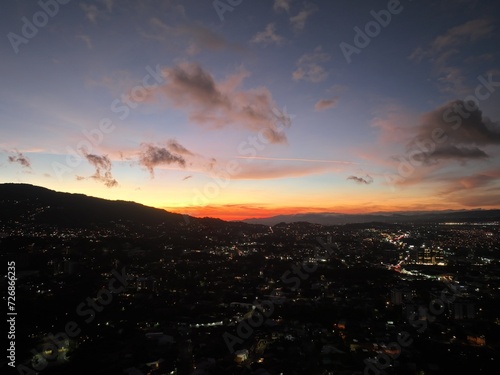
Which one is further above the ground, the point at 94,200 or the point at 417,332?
the point at 94,200

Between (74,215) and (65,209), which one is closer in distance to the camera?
(74,215)

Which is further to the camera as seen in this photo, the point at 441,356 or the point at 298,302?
the point at 298,302

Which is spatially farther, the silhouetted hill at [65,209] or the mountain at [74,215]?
the silhouetted hill at [65,209]

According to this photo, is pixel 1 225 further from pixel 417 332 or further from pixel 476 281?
pixel 476 281

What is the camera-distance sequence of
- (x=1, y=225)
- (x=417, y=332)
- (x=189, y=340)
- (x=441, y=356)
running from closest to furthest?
(x=441, y=356) < (x=189, y=340) < (x=417, y=332) < (x=1, y=225)

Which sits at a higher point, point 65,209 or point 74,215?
point 65,209

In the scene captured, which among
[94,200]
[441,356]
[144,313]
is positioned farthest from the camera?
[94,200]

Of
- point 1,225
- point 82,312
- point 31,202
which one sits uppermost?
point 31,202

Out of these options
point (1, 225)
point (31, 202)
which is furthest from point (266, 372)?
point (31, 202)

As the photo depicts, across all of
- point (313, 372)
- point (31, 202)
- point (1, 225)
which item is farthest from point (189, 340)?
point (31, 202)

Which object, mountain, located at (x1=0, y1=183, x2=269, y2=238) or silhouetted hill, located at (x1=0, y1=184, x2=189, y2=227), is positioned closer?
mountain, located at (x1=0, y1=183, x2=269, y2=238)
